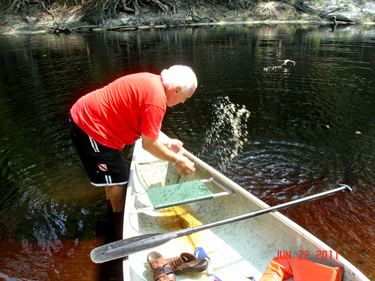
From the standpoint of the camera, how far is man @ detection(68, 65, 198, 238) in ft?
8.47

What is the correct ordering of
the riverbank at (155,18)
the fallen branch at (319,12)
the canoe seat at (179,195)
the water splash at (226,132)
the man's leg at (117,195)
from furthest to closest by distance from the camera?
the riverbank at (155,18) → the fallen branch at (319,12) → the water splash at (226,132) → the man's leg at (117,195) → the canoe seat at (179,195)

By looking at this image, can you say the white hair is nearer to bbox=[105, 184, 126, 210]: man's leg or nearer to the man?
the man

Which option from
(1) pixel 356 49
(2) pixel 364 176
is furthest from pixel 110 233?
(1) pixel 356 49

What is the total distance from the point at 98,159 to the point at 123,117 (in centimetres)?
57

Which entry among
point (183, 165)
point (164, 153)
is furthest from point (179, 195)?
point (164, 153)

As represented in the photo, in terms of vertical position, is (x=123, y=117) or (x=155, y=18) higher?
(x=155, y=18)

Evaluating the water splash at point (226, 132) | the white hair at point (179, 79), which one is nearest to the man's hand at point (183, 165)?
the white hair at point (179, 79)

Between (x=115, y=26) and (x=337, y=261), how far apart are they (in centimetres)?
3280

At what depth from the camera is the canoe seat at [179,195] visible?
3069 millimetres

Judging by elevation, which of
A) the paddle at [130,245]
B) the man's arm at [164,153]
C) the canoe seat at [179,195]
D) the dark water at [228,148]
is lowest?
the dark water at [228,148]

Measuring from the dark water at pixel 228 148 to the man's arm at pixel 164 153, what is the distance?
59.9 inches

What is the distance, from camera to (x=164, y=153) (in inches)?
112

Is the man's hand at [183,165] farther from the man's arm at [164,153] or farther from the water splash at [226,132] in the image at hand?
the water splash at [226,132]

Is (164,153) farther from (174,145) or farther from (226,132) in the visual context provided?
(226,132)
